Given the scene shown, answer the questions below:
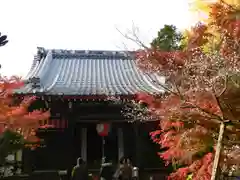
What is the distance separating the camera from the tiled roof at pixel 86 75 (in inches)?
551

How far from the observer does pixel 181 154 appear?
8.24 m

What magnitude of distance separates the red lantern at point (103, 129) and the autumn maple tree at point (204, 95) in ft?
17.9

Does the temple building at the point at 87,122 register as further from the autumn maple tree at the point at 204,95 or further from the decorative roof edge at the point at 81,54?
the autumn maple tree at the point at 204,95

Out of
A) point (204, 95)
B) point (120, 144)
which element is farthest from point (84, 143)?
point (204, 95)

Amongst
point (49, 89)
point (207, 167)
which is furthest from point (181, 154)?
point (49, 89)

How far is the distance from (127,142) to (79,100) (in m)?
2.88

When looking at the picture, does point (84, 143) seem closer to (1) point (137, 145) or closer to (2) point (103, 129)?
(2) point (103, 129)

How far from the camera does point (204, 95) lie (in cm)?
676

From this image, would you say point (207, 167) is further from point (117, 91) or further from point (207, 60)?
point (117, 91)

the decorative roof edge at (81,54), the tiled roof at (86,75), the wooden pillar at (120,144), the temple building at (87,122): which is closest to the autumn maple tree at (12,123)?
the temple building at (87,122)

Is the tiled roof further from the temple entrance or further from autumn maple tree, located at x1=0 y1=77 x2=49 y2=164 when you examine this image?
autumn maple tree, located at x1=0 y1=77 x2=49 y2=164

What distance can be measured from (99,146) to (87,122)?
1300 millimetres

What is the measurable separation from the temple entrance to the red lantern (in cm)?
75

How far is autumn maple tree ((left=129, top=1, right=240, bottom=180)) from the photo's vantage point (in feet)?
20.8
